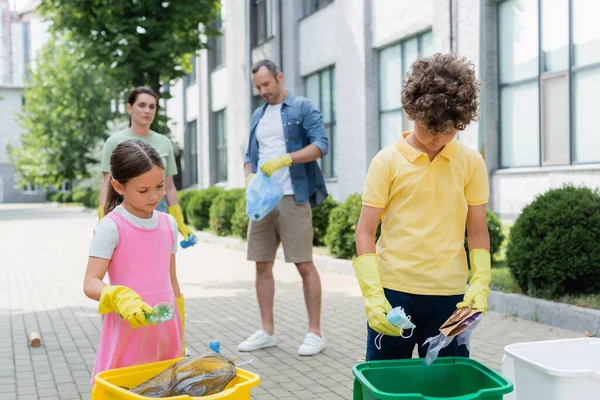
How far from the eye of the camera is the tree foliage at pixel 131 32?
19.4 m

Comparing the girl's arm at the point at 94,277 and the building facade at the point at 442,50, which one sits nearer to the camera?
the girl's arm at the point at 94,277

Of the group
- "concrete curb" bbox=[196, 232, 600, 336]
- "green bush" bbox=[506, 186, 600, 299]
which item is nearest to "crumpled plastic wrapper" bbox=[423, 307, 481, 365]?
"concrete curb" bbox=[196, 232, 600, 336]

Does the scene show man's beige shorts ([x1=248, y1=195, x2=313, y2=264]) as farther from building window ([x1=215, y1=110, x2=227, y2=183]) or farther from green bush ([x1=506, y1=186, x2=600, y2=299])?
building window ([x1=215, y1=110, x2=227, y2=183])

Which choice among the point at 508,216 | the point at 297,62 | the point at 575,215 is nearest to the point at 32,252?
the point at 297,62

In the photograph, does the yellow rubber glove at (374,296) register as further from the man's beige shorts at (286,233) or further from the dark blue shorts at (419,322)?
the man's beige shorts at (286,233)

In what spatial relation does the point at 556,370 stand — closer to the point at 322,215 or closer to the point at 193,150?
the point at 322,215

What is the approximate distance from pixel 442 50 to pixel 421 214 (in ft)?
34.2

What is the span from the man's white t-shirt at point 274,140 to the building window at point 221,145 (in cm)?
2159

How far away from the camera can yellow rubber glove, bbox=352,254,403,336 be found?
8.49 ft

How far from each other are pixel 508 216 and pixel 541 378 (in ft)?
32.9

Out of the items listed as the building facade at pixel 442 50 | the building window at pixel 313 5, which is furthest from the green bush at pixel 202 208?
the building window at pixel 313 5

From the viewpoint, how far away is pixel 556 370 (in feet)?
7.20

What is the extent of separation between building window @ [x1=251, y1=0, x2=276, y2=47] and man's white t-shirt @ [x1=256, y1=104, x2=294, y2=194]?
50.4 feet

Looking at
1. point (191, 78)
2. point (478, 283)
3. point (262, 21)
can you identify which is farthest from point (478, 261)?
point (191, 78)
